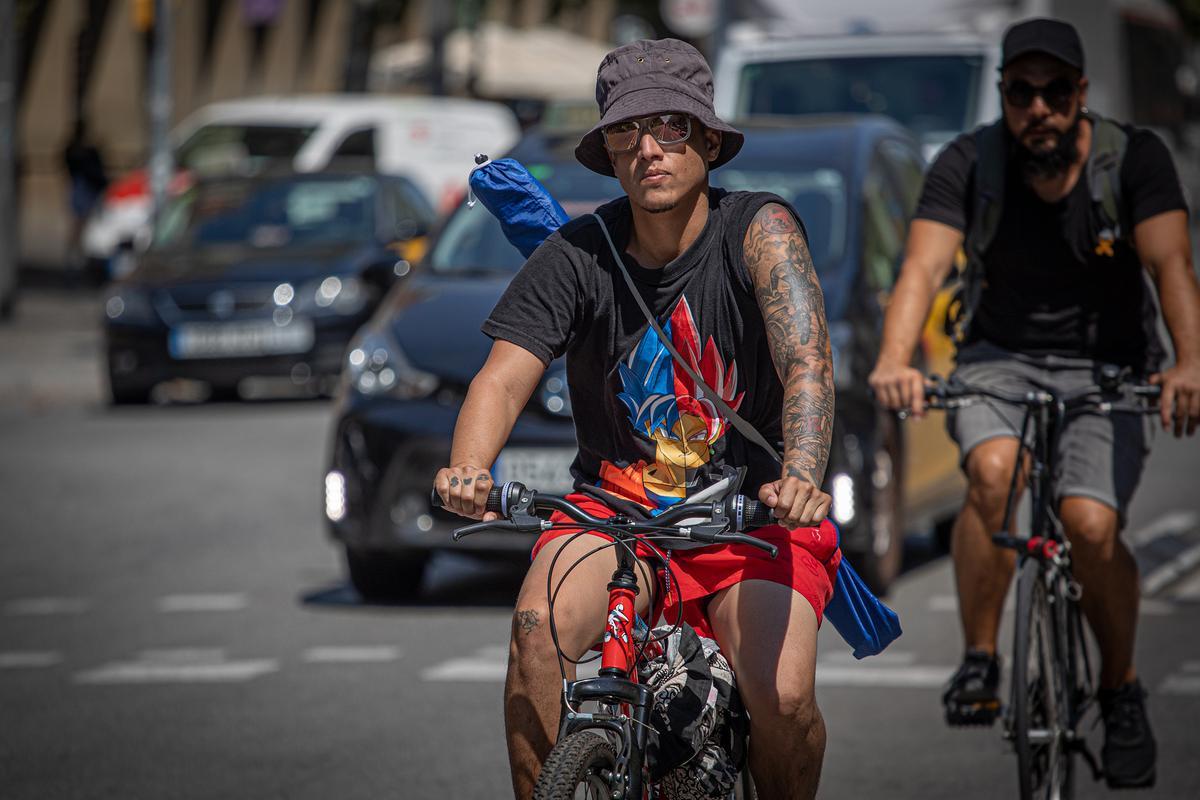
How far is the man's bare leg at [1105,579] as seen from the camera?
17.8 feet

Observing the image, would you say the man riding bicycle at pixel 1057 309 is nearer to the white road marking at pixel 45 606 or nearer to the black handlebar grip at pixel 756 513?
the black handlebar grip at pixel 756 513

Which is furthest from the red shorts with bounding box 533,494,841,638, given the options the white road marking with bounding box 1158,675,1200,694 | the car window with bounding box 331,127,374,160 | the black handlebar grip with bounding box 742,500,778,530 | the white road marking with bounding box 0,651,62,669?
the car window with bounding box 331,127,374,160

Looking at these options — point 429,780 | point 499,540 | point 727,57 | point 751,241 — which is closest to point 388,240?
point 727,57

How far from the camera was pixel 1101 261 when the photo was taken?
567 centimetres

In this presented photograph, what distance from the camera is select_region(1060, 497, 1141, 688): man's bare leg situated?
5.42 meters

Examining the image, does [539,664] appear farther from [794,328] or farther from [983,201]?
[983,201]

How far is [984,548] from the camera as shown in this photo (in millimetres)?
5602

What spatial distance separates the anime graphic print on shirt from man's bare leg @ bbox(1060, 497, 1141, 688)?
151cm

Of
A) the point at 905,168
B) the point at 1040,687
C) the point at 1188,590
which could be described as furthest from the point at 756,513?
the point at 905,168

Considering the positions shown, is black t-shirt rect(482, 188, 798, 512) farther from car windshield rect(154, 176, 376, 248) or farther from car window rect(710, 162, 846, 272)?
car windshield rect(154, 176, 376, 248)

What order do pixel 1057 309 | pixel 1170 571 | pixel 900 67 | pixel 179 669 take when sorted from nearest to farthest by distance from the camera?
1. pixel 1057 309
2. pixel 179 669
3. pixel 1170 571
4. pixel 900 67

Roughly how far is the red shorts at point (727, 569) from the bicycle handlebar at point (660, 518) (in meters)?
0.17

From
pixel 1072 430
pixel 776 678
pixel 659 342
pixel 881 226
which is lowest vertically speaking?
pixel 776 678

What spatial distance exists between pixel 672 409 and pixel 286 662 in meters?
3.86
